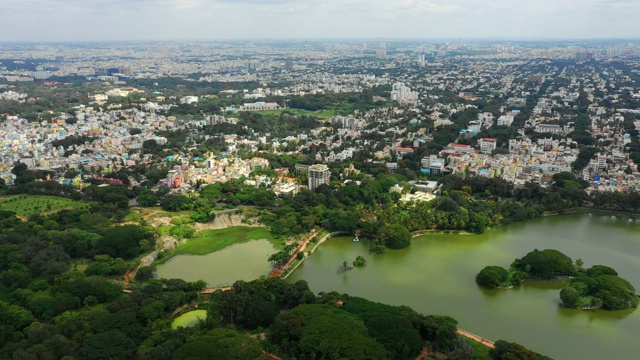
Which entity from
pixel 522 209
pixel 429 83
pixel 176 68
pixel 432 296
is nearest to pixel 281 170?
pixel 522 209

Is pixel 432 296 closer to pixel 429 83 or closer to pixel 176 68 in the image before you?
pixel 429 83

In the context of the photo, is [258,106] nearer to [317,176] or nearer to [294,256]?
[317,176]

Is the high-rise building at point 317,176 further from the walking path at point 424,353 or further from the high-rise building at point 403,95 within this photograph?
the high-rise building at point 403,95

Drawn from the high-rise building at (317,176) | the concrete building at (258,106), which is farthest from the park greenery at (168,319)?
the concrete building at (258,106)

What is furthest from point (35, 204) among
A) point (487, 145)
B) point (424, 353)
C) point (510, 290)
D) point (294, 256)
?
point (487, 145)

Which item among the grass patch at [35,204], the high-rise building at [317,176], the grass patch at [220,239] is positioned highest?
the high-rise building at [317,176]
